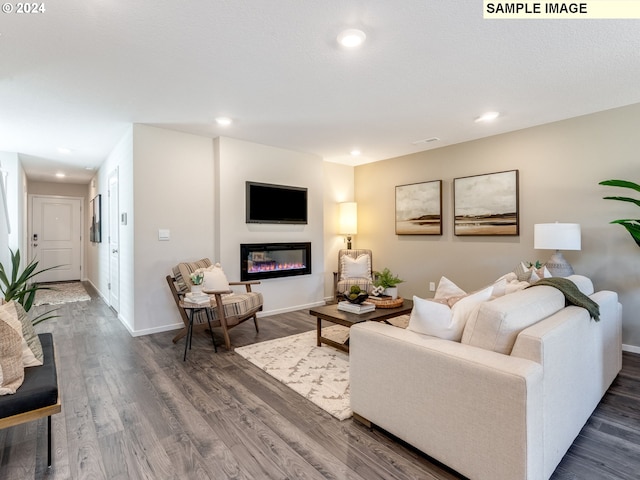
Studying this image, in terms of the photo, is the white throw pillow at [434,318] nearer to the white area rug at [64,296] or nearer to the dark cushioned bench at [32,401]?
the dark cushioned bench at [32,401]

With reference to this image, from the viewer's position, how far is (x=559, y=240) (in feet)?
10.8

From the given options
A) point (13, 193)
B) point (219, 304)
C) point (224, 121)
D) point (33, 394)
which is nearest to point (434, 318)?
point (33, 394)

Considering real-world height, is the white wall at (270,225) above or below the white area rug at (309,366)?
above

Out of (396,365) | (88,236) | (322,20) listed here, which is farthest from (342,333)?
(88,236)

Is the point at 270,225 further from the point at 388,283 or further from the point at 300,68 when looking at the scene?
the point at 300,68

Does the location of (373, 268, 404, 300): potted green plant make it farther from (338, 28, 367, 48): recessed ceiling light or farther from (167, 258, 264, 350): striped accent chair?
(338, 28, 367, 48): recessed ceiling light

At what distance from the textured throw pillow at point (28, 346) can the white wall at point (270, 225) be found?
7.59ft

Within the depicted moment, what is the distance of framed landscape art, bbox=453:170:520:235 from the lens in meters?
4.11

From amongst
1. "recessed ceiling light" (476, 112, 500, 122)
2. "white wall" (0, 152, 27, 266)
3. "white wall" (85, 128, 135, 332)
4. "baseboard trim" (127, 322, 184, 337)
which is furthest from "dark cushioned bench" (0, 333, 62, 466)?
"white wall" (0, 152, 27, 266)

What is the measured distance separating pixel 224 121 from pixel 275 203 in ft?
4.73

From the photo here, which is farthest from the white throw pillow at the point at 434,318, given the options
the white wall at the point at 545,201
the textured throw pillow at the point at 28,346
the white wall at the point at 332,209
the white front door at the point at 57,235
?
the white front door at the point at 57,235

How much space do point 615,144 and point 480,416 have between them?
3487 mm

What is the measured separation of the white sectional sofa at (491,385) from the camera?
134 centimetres

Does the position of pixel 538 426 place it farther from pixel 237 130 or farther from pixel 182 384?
pixel 237 130
